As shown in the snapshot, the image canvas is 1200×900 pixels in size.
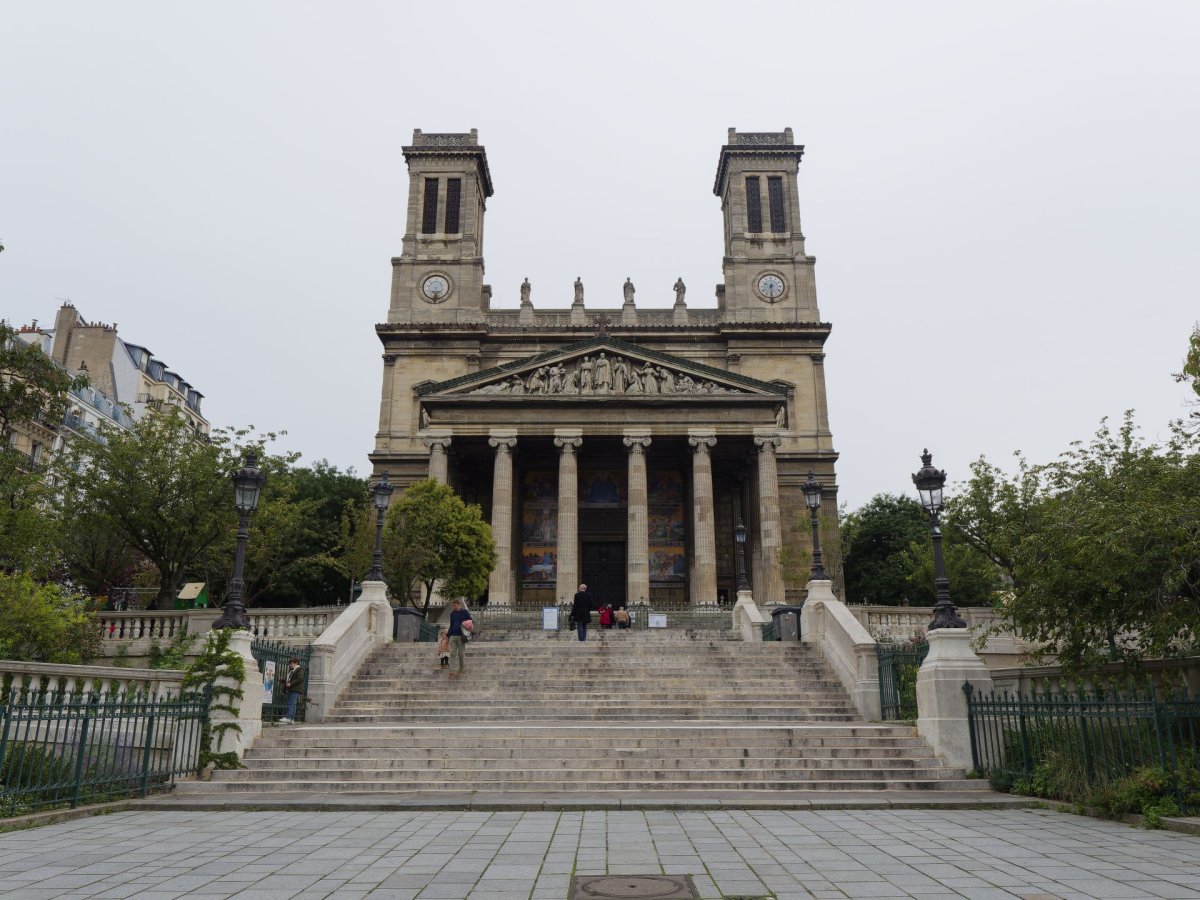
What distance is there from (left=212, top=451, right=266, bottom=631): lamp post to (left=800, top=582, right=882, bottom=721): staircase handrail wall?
11.0m

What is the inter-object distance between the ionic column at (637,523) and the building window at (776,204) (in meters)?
20.8

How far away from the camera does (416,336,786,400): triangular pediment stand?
36.7 metres

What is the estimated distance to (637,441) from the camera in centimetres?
3631

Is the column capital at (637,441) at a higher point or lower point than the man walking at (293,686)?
higher

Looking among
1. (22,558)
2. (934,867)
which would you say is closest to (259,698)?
(934,867)

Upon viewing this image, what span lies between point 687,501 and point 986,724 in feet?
93.6

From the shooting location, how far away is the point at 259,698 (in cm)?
1349

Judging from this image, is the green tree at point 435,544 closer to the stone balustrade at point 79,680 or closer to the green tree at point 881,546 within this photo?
the stone balustrade at point 79,680

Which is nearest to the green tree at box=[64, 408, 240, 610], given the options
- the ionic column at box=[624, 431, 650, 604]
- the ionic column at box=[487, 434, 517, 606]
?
the ionic column at box=[487, 434, 517, 606]

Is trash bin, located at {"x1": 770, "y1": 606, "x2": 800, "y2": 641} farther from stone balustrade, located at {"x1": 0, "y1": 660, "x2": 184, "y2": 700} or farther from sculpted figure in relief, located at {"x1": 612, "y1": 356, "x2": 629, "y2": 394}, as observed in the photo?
sculpted figure in relief, located at {"x1": 612, "y1": 356, "x2": 629, "y2": 394}

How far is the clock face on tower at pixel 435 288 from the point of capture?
1938 inches

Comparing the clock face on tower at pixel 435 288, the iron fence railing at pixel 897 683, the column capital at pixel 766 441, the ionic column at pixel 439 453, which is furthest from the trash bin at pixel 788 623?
the clock face on tower at pixel 435 288

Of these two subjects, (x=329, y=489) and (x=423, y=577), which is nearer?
(x=423, y=577)

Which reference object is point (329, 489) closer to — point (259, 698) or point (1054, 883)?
point (259, 698)
